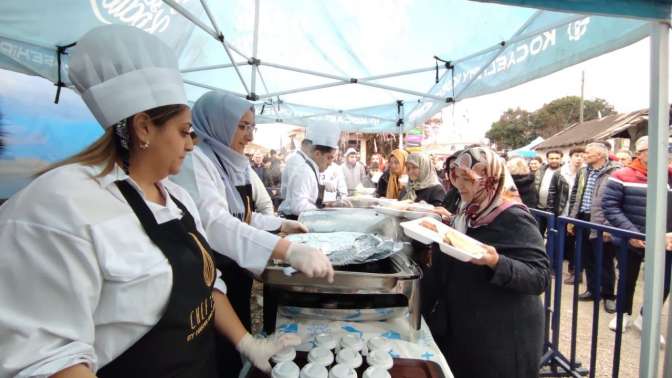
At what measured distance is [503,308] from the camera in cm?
141

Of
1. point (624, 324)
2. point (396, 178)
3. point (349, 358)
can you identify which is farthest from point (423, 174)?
point (349, 358)

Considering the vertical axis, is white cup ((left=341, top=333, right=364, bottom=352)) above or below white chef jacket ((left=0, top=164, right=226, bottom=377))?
below

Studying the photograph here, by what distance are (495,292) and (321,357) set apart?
0.84 m

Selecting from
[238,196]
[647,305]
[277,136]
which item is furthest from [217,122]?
[277,136]

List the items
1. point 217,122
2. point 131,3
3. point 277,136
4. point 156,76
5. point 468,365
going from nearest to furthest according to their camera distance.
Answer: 1. point 156,76
2. point 468,365
3. point 217,122
4. point 131,3
5. point 277,136

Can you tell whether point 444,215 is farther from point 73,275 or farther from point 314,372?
point 73,275

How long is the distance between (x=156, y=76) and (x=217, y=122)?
78 centimetres

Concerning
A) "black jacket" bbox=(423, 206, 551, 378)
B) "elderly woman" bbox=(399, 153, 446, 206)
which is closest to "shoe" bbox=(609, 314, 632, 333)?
"elderly woman" bbox=(399, 153, 446, 206)

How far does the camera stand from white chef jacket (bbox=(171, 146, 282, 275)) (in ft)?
3.67

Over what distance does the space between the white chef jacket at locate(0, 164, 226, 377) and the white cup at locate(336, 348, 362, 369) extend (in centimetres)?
50

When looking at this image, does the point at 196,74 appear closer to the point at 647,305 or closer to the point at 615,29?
the point at 615,29

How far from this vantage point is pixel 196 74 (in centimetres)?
427

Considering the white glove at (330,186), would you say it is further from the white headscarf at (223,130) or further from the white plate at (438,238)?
the white plate at (438,238)

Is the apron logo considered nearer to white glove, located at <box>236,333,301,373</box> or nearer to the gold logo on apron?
the gold logo on apron
